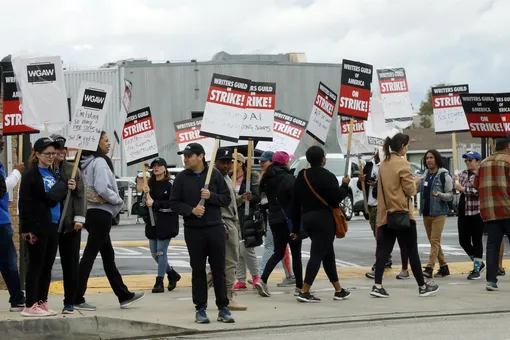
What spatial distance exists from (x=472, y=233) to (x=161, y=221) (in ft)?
14.3

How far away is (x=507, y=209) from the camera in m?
12.6

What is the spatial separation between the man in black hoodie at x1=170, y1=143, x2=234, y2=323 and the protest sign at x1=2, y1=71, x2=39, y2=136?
2.31 m

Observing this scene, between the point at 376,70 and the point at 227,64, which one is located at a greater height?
the point at 227,64

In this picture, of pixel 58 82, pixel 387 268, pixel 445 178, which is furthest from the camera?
pixel 387 268

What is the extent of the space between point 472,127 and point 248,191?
149 inches

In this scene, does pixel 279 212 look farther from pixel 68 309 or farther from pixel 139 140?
pixel 68 309

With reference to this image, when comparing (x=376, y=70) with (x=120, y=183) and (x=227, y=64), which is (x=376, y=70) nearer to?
(x=120, y=183)

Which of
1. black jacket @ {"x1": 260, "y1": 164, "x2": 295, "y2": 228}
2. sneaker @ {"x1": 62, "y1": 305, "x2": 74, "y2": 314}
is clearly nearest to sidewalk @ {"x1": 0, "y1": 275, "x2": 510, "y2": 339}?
sneaker @ {"x1": 62, "y1": 305, "x2": 74, "y2": 314}

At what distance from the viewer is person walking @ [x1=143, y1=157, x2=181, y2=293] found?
13164 mm

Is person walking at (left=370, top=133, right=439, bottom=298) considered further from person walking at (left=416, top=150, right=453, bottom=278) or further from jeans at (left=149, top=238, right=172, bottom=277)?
jeans at (left=149, top=238, right=172, bottom=277)

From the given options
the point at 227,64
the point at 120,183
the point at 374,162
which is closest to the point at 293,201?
the point at 374,162

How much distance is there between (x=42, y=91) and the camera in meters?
11.5

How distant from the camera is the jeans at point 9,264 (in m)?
11.0

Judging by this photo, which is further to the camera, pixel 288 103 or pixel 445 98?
pixel 288 103
